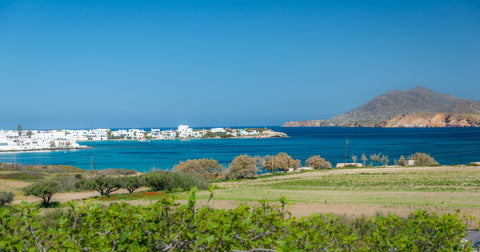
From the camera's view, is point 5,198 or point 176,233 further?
point 5,198

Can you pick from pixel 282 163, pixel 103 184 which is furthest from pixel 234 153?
pixel 103 184

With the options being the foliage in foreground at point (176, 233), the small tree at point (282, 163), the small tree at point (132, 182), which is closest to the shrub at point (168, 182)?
the small tree at point (132, 182)

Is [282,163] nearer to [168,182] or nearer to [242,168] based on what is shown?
[242,168]

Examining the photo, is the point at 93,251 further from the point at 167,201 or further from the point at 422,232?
the point at 422,232

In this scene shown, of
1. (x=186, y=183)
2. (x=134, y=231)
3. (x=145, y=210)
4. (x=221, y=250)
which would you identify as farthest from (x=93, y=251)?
(x=186, y=183)

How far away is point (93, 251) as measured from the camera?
127 inches

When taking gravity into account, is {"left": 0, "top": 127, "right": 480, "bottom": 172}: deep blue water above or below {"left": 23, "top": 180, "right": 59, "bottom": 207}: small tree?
below

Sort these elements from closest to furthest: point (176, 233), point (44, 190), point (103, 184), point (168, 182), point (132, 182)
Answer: point (176, 233)
point (44, 190)
point (103, 184)
point (168, 182)
point (132, 182)

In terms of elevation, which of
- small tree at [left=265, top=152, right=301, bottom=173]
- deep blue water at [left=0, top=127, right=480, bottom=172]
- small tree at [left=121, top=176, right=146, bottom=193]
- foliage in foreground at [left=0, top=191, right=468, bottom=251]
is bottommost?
deep blue water at [left=0, top=127, right=480, bottom=172]

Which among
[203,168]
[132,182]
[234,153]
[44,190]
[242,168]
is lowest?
[234,153]

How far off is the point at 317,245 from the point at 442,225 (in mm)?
1837

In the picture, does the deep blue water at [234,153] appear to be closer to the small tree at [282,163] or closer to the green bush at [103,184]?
the small tree at [282,163]

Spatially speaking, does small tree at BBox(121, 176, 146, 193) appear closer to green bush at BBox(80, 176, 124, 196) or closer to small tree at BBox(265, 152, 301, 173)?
green bush at BBox(80, 176, 124, 196)

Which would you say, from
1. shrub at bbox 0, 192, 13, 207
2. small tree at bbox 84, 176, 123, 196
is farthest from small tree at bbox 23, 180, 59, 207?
small tree at bbox 84, 176, 123, 196
